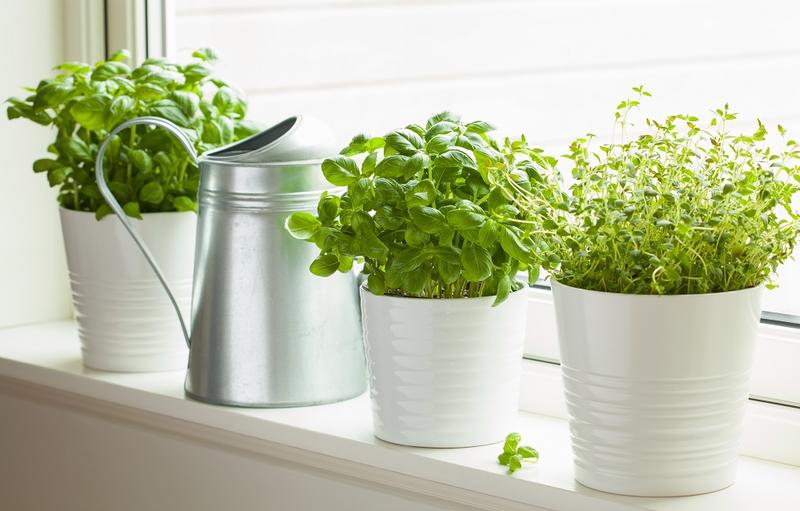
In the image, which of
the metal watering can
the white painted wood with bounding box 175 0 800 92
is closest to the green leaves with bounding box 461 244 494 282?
the metal watering can

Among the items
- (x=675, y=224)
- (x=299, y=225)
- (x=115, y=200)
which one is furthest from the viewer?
(x=115, y=200)

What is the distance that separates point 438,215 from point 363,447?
9.7 inches

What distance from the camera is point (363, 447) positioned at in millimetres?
1031

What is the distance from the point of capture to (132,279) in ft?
4.16

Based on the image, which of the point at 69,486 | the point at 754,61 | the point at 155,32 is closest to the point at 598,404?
the point at 754,61

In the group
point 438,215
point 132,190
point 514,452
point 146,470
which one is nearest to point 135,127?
point 132,190

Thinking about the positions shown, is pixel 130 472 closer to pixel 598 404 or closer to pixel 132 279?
pixel 132 279

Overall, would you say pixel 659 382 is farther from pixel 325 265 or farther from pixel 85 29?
pixel 85 29

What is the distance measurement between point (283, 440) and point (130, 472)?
0.30 metres

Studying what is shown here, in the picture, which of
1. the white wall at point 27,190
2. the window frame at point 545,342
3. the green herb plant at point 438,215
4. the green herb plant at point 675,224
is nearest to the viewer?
the green herb plant at point 675,224

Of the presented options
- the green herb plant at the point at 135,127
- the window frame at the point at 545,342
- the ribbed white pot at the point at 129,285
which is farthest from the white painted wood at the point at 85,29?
the ribbed white pot at the point at 129,285

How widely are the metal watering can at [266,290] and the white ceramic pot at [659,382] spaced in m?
0.32

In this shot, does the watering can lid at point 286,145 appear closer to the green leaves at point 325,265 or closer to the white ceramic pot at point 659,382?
the green leaves at point 325,265

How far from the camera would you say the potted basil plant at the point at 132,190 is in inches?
48.9
